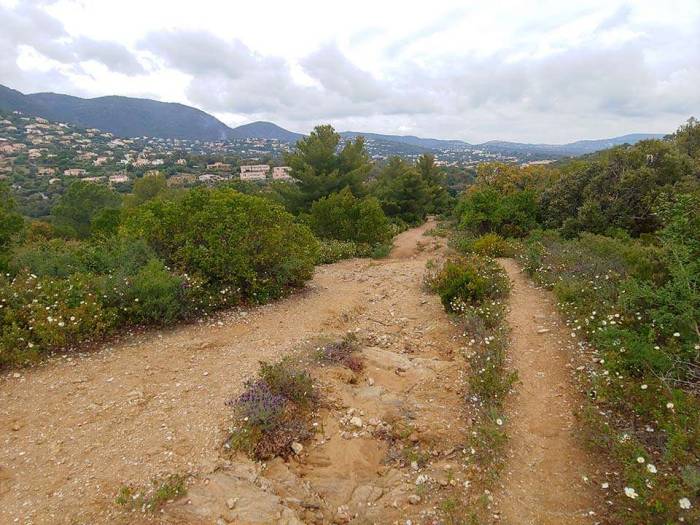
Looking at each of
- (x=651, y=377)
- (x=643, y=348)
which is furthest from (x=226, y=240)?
(x=651, y=377)

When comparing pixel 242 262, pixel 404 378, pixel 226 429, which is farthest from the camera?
pixel 242 262

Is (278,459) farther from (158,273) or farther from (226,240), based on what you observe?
(226,240)

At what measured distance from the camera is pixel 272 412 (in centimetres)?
400

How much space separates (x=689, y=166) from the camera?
1387cm

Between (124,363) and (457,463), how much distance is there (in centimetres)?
408

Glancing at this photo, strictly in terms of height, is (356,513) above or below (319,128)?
below

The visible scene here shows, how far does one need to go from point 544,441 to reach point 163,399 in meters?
3.84

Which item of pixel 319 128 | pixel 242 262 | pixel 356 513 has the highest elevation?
pixel 319 128

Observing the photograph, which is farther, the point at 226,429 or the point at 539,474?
the point at 226,429

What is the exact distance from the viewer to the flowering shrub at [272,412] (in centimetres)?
371

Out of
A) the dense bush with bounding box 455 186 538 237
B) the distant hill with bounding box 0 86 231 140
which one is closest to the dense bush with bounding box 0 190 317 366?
the dense bush with bounding box 455 186 538 237

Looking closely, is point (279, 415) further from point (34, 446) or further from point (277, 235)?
point (277, 235)

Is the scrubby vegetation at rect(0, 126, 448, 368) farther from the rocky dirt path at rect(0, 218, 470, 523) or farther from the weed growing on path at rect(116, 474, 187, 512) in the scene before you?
the weed growing on path at rect(116, 474, 187, 512)

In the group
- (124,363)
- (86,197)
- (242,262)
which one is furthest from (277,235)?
(86,197)
